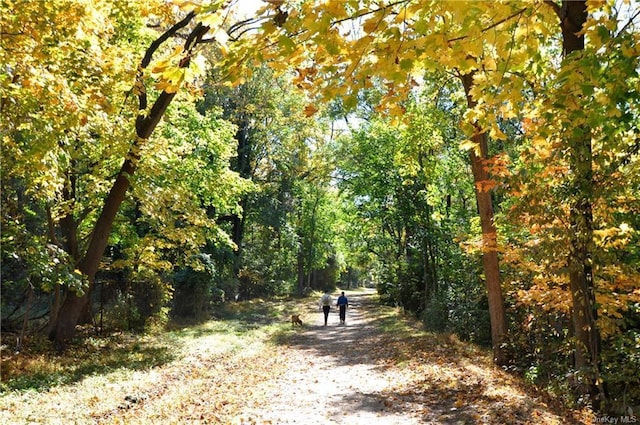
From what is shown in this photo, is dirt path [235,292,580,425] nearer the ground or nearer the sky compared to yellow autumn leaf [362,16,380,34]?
nearer the ground

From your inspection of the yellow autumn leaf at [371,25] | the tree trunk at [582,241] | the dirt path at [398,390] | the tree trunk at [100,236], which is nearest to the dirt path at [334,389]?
the dirt path at [398,390]

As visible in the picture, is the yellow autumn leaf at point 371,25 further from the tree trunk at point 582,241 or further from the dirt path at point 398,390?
the dirt path at point 398,390

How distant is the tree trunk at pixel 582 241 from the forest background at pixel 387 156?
30 millimetres

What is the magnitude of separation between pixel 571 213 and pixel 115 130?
995 cm

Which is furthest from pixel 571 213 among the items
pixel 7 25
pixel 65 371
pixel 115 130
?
pixel 65 371

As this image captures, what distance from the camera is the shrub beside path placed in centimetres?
740

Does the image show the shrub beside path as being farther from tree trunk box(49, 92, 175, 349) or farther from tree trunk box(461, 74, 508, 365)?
tree trunk box(49, 92, 175, 349)

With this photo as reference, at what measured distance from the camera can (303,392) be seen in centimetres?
952

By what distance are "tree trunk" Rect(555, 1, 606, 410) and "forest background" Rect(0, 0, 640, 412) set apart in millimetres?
30

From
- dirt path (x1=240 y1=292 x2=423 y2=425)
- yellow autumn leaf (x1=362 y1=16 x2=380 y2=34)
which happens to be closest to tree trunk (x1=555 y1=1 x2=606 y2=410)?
dirt path (x1=240 y1=292 x2=423 y2=425)

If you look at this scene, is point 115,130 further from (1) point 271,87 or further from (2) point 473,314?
(1) point 271,87

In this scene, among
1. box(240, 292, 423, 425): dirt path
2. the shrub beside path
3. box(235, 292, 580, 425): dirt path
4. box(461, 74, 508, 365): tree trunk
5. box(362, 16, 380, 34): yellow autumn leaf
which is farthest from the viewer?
box(461, 74, 508, 365): tree trunk

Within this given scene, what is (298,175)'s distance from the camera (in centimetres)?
3778

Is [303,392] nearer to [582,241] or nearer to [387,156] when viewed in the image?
[582,241]
